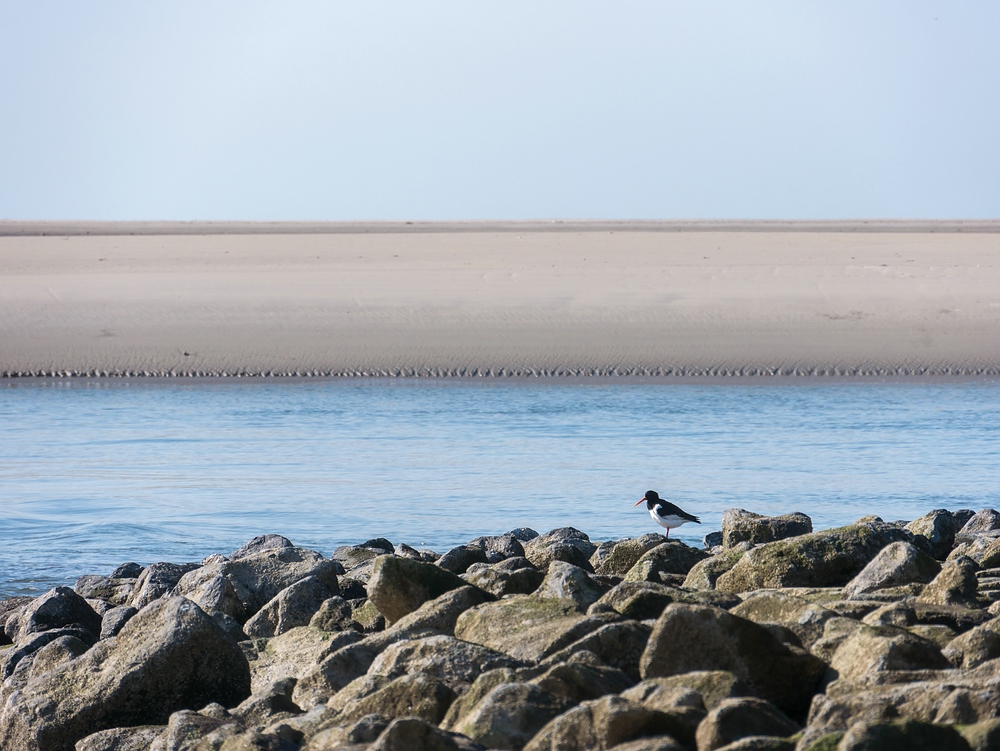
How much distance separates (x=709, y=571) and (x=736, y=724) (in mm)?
2393

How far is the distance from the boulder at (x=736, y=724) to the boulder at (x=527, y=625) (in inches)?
38.8

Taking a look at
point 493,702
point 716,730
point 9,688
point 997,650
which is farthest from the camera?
Result: point 9,688

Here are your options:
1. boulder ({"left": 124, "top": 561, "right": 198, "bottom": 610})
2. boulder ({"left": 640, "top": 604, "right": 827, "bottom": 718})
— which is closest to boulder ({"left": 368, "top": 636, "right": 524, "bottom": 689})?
boulder ({"left": 640, "top": 604, "right": 827, "bottom": 718})

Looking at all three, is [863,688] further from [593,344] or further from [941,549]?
[593,344]

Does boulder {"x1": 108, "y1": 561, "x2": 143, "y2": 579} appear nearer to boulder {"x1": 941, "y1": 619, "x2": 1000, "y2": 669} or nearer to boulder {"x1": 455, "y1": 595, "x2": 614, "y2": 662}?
boulder {"x1": 455, "y1": 595, "x2": 614, "y2": 662}

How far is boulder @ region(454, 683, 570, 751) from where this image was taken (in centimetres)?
300

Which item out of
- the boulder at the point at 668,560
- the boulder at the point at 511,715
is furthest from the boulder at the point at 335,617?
the boulder at the point at 511,715

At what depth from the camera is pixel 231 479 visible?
380 inches

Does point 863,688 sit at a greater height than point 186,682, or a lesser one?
greater

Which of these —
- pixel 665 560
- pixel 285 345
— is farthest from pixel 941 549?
pixel 285 345

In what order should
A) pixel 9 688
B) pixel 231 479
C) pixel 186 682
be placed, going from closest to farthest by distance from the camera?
pixel 186 682, pixel 9 688, pixel 231 479

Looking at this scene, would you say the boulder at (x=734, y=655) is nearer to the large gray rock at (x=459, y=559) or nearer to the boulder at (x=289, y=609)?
the boulder at (x=289, y=609)

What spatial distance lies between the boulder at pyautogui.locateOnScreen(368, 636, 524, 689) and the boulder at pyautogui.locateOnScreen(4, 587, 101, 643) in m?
1.97

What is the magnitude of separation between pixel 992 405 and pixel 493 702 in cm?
1190
